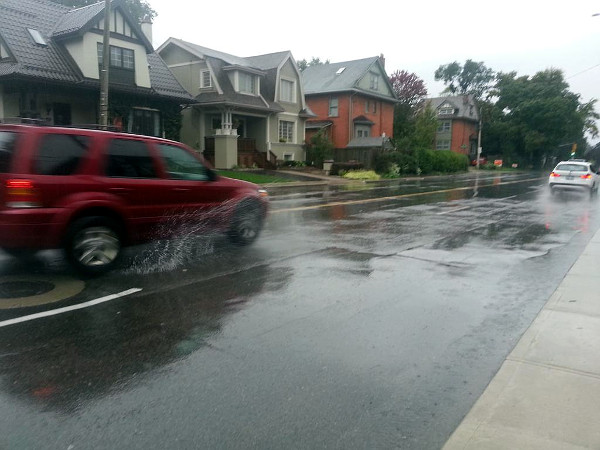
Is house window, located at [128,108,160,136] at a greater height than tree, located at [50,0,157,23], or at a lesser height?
lesser

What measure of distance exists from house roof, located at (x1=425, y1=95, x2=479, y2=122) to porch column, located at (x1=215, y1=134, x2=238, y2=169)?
4366 cm

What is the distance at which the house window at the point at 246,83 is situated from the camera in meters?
33.1

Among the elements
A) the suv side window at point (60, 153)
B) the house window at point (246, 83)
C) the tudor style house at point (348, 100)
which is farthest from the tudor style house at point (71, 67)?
the tudor style house at point (348, 100)

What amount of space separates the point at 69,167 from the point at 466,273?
18.2ft

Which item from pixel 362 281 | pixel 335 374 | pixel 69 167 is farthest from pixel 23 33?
pixel 335 374

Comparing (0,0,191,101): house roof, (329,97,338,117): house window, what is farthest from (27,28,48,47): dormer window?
(329,97,338,117): house window

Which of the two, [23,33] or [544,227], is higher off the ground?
[23,33]

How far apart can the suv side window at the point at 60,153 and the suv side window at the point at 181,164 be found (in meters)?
1.28

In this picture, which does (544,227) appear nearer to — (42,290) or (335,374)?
(335,374)

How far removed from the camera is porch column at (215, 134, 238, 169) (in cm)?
3116

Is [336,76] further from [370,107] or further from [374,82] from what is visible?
[370,107]

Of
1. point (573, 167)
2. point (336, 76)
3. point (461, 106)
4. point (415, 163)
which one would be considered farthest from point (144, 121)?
point (461, 106)

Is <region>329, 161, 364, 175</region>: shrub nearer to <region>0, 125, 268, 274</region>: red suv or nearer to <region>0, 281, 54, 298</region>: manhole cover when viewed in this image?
<region>0, 125, 268, 274</region>: red suv

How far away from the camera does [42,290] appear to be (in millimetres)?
5832
